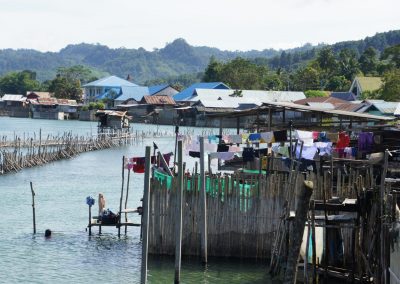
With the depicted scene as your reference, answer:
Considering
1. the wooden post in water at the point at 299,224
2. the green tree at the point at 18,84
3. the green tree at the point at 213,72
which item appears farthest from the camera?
the green tree at the point at 18,84

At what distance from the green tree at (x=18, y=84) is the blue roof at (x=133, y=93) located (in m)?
42.8

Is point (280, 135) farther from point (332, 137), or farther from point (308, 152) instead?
point (332, 137)

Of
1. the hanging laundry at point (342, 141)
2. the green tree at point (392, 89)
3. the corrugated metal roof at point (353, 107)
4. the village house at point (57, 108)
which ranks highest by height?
the green tree at point (392, 89)

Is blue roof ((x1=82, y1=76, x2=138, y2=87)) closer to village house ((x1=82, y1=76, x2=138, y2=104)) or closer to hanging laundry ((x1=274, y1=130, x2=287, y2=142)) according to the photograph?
village house ((x1=82, y1=76, x2=138, y2=104))

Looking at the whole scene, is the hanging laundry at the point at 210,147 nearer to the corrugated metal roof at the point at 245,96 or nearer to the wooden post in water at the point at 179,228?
the wooden post in water at the point at 179,228

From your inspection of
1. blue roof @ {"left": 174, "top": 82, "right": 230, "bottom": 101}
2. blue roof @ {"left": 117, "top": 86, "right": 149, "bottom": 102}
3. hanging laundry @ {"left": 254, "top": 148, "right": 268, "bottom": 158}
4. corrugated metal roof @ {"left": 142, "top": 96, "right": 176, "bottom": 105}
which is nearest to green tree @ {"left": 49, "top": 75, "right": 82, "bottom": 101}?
blue roof @ {"left": 117, "top": 86, "right": 149, "bottom": 102}

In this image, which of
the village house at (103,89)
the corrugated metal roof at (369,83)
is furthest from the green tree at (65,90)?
the corrugated metal roof at (369,83)

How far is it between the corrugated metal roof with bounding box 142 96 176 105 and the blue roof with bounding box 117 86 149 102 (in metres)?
10.5

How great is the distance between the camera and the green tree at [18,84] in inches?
6876

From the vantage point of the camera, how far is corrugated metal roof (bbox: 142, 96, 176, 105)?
116m

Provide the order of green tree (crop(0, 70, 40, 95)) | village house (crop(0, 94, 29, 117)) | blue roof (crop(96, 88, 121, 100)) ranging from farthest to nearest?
1. green tree (crop(0, 70, 40, 95))
2. village house (crop(0, 94, 29, 117))
3. blue roof (crop(96, 88, 121, 100))

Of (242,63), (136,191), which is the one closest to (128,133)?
(136,191)

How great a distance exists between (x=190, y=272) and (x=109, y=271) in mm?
2465

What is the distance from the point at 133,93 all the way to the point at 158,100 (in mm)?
18275
